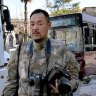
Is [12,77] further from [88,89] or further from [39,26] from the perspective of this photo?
[88,89]

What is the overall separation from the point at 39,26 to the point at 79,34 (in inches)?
519

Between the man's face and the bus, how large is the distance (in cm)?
1261

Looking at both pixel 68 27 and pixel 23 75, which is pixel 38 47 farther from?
pixel 68 27

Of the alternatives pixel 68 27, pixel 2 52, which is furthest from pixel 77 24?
pixel 2 52

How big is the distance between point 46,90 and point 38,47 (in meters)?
0.33

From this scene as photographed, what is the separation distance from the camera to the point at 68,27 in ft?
54.4

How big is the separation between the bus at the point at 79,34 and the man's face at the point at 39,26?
12.6m

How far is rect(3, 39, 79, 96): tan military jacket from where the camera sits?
3072 millimetres

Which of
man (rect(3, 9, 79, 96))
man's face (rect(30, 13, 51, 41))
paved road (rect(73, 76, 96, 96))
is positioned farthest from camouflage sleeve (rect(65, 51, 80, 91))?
paved road (rect(73, 76, 96, 96))

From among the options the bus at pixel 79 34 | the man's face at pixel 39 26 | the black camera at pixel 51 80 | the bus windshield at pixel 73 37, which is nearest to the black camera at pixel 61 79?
the black camera at pixel 51 80

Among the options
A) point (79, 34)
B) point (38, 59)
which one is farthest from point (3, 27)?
point (79, 34)

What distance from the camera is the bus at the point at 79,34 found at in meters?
16.2

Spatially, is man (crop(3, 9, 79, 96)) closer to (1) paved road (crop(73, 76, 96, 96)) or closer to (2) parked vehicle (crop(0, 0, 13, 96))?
(2) parked vehicle (crop(0, 0, 13, 96))

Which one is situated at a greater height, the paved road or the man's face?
the man's face
